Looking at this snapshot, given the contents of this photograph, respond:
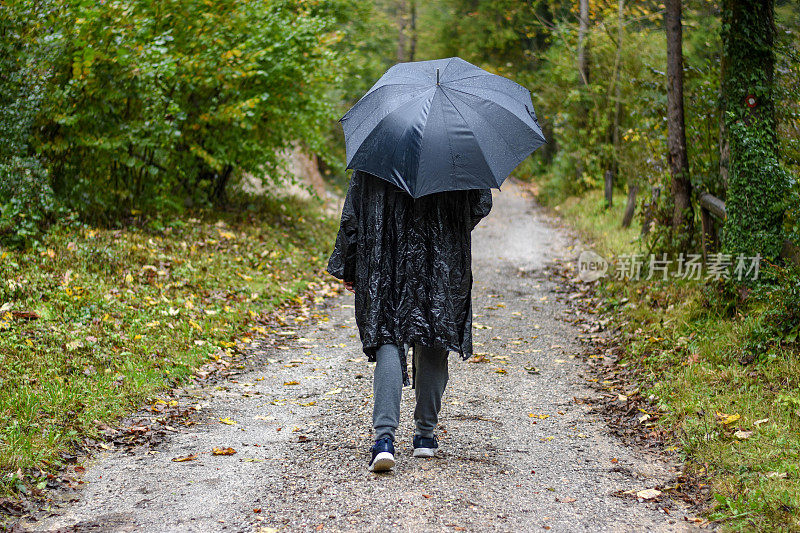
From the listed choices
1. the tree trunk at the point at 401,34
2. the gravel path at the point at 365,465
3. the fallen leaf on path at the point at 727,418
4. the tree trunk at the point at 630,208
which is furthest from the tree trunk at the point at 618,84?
the tree trunk at the point at 401,34

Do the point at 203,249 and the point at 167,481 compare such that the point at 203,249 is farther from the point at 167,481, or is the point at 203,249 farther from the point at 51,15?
the point at 167,481

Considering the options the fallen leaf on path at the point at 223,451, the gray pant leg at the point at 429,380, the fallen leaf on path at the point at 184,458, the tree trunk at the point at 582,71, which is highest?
the tree trunk at the point at 582,71

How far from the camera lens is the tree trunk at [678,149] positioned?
8125 mm

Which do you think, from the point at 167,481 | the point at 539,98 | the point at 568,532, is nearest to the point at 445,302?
the point at 568,532

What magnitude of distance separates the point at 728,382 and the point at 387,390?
2.91 m

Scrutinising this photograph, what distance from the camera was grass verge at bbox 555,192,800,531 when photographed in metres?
3.74

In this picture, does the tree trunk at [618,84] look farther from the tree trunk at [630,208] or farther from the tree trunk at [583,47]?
the tree trunk at [630,208]

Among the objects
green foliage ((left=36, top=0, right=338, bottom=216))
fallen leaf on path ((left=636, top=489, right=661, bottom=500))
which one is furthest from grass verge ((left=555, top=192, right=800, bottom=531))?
green foliage ((left=36, top=0, right=338, bottom=216))

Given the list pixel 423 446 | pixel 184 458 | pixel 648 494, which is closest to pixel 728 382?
pixel 648 494

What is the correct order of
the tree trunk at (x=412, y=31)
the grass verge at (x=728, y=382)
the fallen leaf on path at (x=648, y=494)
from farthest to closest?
the tree trunk at (x=412, y=31) < the fallen leaf on path at (x=648, y=494) < the grass verge at (x=728, y=382)

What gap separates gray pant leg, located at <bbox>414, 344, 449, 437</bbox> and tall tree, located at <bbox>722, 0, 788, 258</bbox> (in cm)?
353

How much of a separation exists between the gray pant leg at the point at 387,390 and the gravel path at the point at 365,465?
33cm

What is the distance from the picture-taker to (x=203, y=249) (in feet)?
31.1

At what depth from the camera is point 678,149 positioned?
8.15 meters
